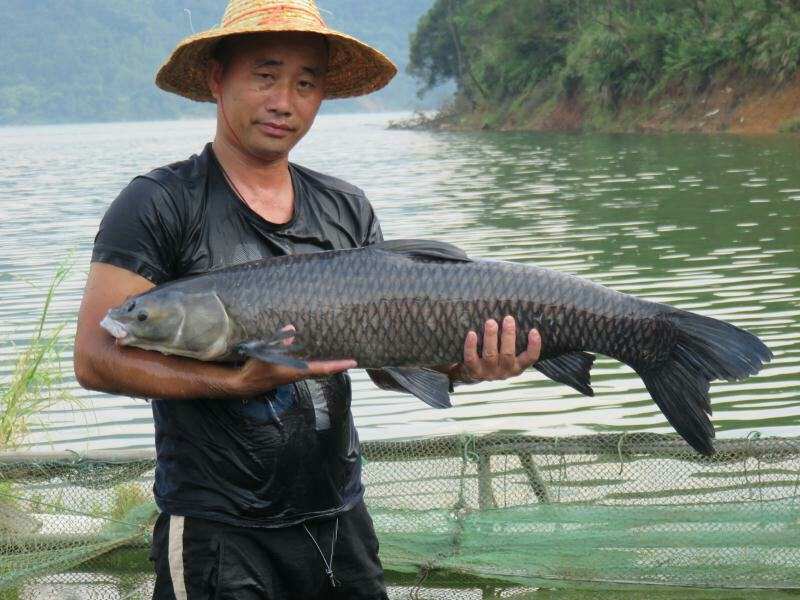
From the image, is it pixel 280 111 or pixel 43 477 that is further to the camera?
pixel 43 477

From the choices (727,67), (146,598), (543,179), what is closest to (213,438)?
(146,598)

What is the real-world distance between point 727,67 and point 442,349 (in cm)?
3936

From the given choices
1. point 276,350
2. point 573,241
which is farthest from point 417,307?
point 573,241

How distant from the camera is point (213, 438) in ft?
10.4

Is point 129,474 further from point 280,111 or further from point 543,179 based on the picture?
point 543,179

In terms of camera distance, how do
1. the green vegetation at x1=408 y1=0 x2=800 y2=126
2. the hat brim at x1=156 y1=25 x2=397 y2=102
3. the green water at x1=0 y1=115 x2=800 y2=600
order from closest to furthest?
the hat brim at x1=156 y1=25 x2=397 y2=102, the green water at x1=0 y1=115 x2=800 y2=600, the green vegetation at x1=408 y1=0 x2=800 y2=126

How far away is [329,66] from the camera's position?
3.86 m

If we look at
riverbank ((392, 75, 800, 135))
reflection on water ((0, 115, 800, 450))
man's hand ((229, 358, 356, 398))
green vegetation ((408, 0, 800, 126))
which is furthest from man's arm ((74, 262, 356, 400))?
green vegetation ((408, 0, 800, 126))

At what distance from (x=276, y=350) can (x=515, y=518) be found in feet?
7.11

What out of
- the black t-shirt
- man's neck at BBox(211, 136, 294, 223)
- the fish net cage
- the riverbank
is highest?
man's neck at BBox(211, 136, 294, 223)

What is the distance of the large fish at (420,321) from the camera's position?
3.13 metres

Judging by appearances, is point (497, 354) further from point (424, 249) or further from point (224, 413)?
point (224, 413)

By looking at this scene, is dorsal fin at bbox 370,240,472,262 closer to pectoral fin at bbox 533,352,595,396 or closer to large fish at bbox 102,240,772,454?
large fish at bbox 102,240,772,454

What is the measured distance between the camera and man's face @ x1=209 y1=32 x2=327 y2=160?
3.33 m
